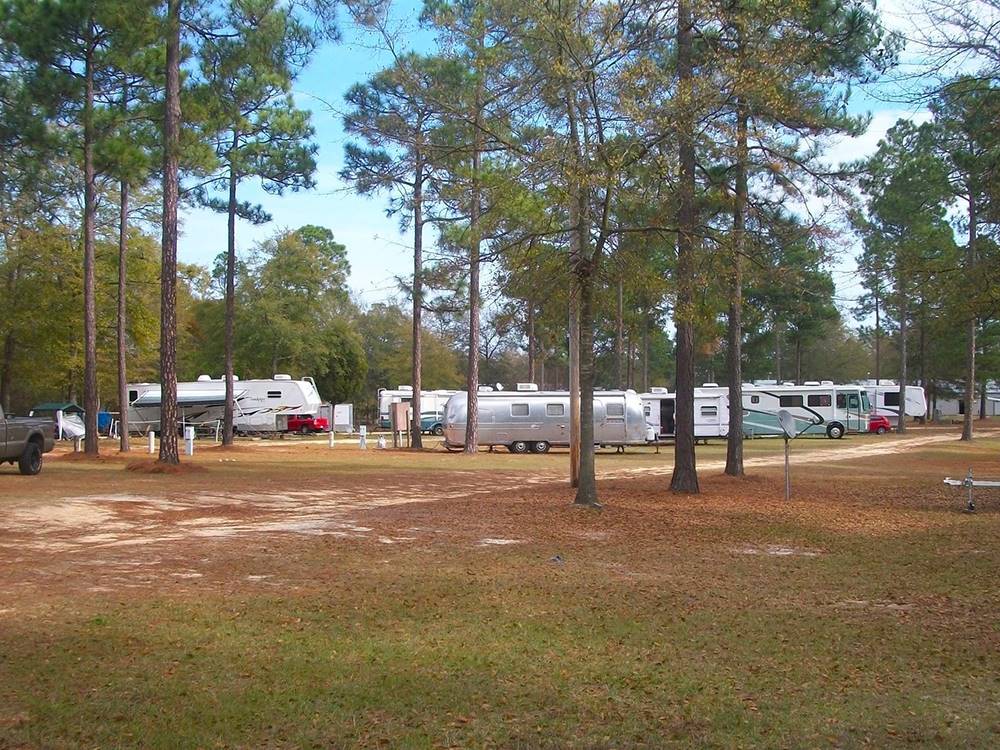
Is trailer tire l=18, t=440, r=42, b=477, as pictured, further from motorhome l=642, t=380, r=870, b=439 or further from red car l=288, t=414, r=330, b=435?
red car l=288, t=414, r=330, b=435

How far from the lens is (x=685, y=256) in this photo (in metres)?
14.3

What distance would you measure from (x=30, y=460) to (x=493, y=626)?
49.6 ft

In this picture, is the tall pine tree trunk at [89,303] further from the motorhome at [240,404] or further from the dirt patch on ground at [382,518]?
the motorhome at [240,404]

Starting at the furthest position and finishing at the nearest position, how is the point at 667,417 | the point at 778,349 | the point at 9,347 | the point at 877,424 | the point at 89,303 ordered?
1. the point at 778,349
2. the point at 877,424
3. the point at 667,417
4. the point at 9,347
5. the point at 89,303

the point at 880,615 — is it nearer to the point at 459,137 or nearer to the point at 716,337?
the point at 459,137

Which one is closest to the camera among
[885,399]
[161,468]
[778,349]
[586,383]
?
[586,383]

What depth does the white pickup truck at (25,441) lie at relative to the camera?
1803 centimetres

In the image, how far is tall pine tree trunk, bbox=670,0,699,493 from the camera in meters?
12.2

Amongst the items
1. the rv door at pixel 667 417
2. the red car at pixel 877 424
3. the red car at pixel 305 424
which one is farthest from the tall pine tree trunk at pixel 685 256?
the red car at pixel 877 424

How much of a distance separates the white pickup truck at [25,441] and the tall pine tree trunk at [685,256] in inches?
486

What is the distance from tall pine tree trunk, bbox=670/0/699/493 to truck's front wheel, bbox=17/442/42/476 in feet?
40.5

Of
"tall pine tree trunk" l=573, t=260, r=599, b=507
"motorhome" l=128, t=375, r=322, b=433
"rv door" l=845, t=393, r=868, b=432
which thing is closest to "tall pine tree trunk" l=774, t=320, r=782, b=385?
"rv door" l=845, t=393, r=868, b=432

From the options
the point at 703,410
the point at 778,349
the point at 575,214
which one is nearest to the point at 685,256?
the point at 575,214

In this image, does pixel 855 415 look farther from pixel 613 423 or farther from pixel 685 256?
pixel 685 256
